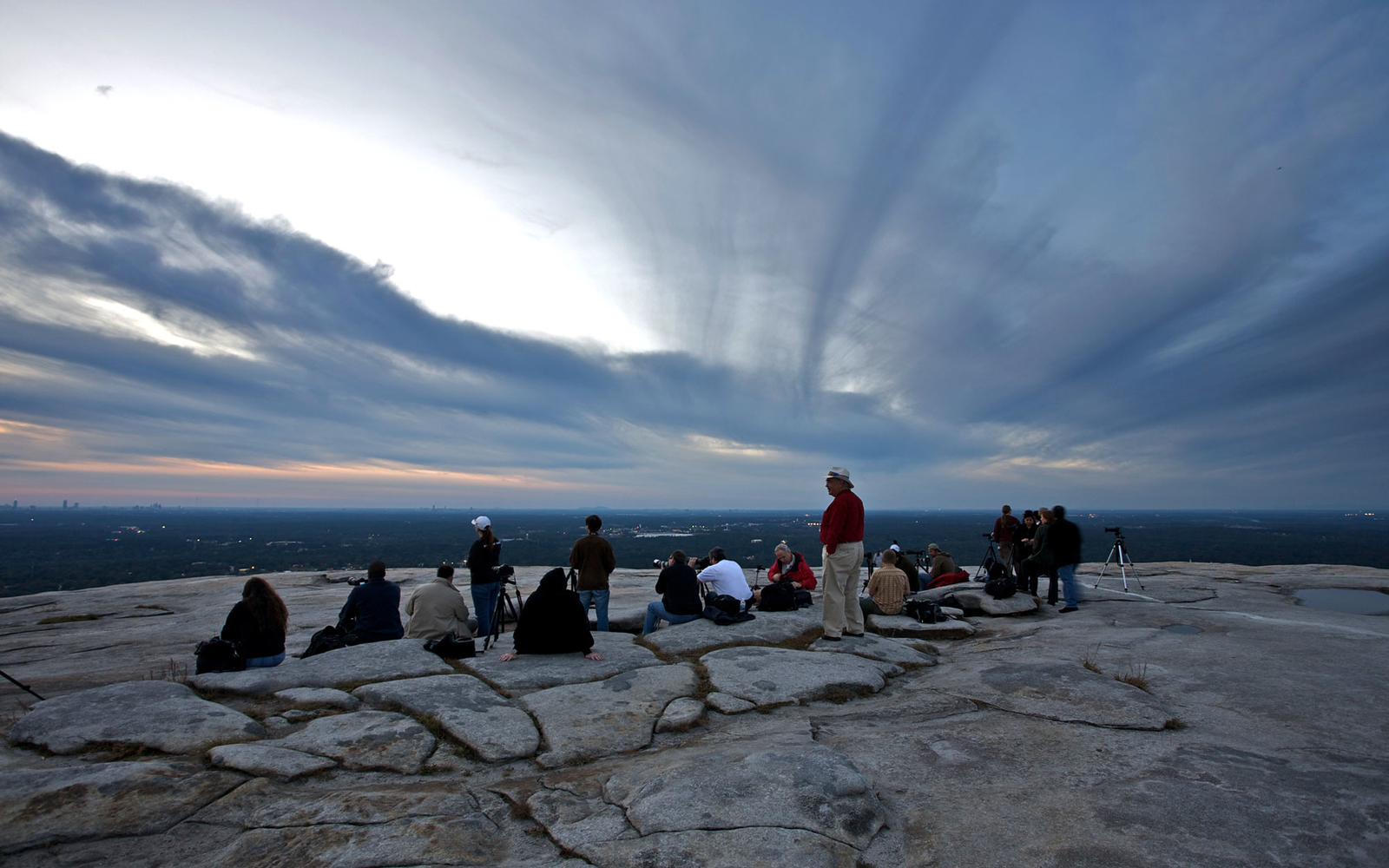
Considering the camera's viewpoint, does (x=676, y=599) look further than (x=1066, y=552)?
No

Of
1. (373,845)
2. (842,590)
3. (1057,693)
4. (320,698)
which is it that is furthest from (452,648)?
(1057,693)

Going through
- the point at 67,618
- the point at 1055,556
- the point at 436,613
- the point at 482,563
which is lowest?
the point at 67,618

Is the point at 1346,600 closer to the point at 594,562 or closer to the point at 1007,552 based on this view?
the point at 1007,552

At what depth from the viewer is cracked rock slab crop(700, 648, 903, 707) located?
6.92 meters

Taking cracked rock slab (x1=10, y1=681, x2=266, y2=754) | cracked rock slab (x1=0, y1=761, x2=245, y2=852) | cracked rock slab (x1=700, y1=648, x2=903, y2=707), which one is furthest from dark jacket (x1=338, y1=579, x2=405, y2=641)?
cracked rock slab (x1=700, y1=648, x2=903, y2=707)

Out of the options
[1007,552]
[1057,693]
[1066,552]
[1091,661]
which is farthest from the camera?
[1007,552]

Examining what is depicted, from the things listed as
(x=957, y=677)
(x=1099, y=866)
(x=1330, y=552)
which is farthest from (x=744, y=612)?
(x=1330, y=552)

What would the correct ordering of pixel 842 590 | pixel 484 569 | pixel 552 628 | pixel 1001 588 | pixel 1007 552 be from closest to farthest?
1. pixel 552 628
2. pixel 842 590
3. pixel 484 569
4. pixel 1001 588
5. pixel 1007 552

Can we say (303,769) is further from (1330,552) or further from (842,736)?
(1330,552)

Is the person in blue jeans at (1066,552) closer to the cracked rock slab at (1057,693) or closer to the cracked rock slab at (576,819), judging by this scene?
the cracked rock slab at (1057,693)

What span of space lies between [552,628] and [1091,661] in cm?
760

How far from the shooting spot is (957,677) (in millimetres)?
7480

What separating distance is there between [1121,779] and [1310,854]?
1109 mm

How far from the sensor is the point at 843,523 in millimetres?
9109
